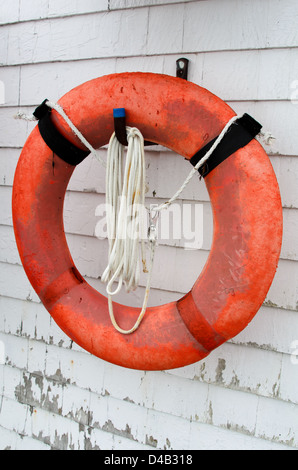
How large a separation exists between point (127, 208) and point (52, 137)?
349 millimetres

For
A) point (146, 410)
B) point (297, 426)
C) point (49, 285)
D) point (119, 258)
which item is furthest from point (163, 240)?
point (297, 426)

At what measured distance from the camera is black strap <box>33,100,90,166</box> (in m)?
1.27

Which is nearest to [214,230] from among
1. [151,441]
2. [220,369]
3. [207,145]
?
[207,145]

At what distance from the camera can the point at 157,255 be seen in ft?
4.85

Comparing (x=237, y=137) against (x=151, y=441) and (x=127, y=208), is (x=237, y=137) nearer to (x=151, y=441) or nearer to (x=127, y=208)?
(x=127, y=208)

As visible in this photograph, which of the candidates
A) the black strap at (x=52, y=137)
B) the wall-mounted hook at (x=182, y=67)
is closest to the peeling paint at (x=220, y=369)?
the black strap at (x=52, y=137)

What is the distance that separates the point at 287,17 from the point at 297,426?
1.32 m

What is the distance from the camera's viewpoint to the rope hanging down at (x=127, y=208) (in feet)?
3.82

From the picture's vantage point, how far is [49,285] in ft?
4.31

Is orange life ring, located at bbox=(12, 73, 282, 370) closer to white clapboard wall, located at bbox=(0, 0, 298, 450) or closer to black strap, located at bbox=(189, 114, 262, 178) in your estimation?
black strap, located at bbox=(189, 114, 262, 178)

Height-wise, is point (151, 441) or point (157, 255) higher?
point (157, 255)

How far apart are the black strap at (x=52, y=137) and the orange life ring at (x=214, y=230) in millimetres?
16

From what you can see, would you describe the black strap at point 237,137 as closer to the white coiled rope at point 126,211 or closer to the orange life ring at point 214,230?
the orange life ring at point 214,230
